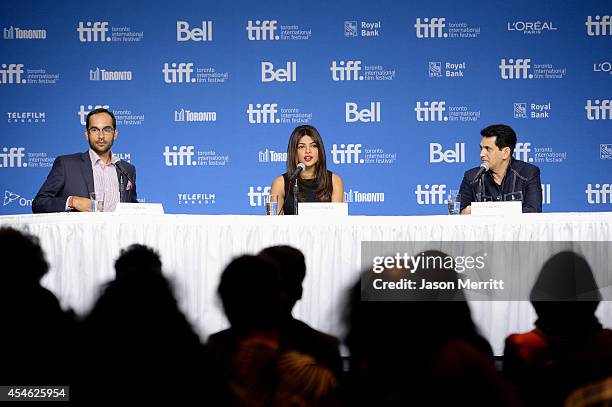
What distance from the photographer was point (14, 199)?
5734mm

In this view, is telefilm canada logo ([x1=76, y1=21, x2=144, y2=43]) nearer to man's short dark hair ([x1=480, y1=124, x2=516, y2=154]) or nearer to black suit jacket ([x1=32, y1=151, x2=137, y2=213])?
black suit jacket ([x1=32, y1=151, x2=137, y2=213])

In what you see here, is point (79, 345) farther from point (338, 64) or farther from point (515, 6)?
point (515, 6)

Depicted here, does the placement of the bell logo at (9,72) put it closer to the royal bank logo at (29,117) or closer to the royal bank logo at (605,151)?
the royal bank logo at (29,117)

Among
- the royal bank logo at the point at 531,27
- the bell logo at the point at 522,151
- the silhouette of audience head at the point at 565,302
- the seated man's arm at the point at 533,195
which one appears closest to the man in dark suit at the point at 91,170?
the seated man's arm at the point at 533,195

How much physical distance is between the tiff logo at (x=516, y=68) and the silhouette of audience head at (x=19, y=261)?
4717 millimetres

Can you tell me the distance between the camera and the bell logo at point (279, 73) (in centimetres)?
577

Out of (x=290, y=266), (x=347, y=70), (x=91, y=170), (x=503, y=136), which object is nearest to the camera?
(x=290, y=266)

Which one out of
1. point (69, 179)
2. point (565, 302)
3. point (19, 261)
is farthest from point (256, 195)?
point (565, 302)

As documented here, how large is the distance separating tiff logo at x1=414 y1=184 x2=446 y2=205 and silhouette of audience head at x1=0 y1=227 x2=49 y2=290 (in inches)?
170

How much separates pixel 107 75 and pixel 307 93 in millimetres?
1692

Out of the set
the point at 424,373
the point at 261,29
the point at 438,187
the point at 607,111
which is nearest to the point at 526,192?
the point at 438,187

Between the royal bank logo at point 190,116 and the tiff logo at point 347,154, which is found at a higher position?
the royal bank logo at point 190,116

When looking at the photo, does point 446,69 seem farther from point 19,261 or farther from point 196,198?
point 19,261

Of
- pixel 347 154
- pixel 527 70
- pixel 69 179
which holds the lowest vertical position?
pixel 69 179
